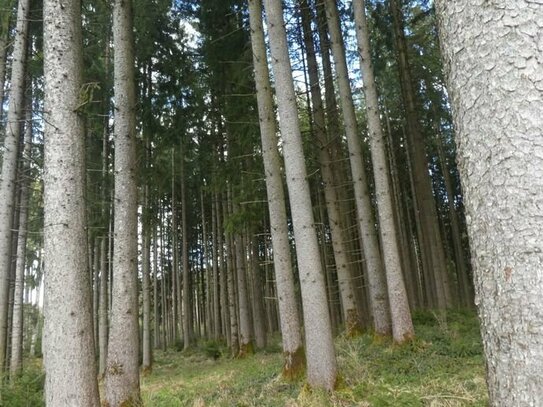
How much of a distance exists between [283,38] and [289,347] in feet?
16.7

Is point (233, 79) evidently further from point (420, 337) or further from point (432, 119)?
point (432, 119)

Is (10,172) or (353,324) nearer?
(10,172)

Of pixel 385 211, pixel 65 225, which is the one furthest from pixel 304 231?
pixel 65 225

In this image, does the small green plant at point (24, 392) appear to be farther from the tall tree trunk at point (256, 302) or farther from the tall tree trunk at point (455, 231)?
the tall tree trunk at point (455, 231)

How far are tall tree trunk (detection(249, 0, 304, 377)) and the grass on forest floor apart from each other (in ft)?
1.95

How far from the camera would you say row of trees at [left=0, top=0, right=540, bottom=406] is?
4.56 m

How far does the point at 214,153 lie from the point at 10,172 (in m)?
6.77

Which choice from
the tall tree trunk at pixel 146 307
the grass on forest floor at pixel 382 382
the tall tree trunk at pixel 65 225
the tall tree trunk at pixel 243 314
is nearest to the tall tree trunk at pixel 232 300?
the tall tree trunk at pixel 243 314

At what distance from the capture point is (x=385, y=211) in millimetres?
8234

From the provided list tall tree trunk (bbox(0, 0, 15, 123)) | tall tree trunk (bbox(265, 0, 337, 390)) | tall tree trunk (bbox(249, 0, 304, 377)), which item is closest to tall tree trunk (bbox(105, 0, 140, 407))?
tall tree trunk (bbox(249, 0, 304, 377))

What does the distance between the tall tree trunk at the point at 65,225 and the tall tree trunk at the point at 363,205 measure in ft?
20.2

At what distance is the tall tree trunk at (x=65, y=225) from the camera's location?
417cm

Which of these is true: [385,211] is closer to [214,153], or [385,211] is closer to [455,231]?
[214,153]

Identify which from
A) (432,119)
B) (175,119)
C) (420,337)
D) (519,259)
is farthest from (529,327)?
(432,119)
